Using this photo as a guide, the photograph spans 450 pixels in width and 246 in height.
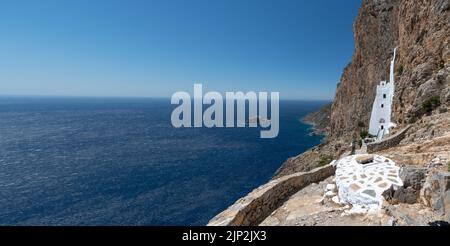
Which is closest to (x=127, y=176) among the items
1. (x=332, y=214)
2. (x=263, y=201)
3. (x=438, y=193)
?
(x=263, y=201)

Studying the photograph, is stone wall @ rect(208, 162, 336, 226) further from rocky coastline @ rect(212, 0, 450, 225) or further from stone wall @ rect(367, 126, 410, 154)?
stone wall @ rect(367, 126, 410, 154)

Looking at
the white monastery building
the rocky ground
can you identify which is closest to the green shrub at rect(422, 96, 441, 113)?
the white monastery building

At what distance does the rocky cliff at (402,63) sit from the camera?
2422 centimetres

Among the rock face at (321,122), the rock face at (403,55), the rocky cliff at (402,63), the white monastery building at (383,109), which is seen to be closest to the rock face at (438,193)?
the rocky cliff at (402,63)

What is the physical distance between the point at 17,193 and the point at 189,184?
83.2 feet

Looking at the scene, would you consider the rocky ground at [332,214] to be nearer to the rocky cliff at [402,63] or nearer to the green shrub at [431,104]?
the rocky cliff at [402,63]

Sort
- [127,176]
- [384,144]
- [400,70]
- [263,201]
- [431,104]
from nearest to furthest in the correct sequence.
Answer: [263,201] < [384,144] < [431,104] < [400,70] < [127,176]

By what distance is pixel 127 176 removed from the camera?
49.7m

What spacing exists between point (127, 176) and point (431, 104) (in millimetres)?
45839

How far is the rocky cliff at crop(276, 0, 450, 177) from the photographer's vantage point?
79.5 ft

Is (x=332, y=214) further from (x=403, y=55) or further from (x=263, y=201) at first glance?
(x=403, y=55)

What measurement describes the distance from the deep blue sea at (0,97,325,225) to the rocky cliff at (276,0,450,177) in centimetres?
1431
